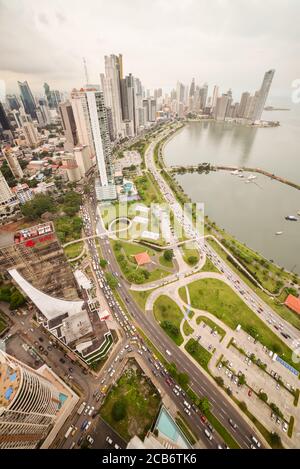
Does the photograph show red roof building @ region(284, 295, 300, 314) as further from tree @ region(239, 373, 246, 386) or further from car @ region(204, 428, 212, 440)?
car @ region(204, 428, 212, 440)

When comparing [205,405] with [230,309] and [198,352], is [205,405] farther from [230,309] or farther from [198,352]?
[230,309]

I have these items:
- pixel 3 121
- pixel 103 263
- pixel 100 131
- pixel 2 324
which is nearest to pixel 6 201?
pixel 100 131

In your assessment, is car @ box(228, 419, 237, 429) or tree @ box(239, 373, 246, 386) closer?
car @ box(228, 419, 237, 429)

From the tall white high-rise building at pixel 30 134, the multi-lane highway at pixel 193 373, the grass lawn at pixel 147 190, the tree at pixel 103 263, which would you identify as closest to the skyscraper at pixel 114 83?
the tall white high-rise building at pixel 30 134

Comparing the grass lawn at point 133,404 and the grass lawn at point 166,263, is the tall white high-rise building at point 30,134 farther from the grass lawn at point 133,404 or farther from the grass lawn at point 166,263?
the grass lawn at point 133,404

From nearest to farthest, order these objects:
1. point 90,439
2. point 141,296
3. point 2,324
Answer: point 90,439
point 2,324
point 141,296

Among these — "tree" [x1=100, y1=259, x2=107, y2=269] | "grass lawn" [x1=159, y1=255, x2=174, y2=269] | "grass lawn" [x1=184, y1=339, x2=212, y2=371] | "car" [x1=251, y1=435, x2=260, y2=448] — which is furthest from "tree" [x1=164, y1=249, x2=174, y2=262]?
"car" [x1=251, y1=435, x2=260, y2=448]

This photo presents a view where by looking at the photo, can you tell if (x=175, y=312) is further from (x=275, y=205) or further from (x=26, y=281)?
(x=275, y=205)
